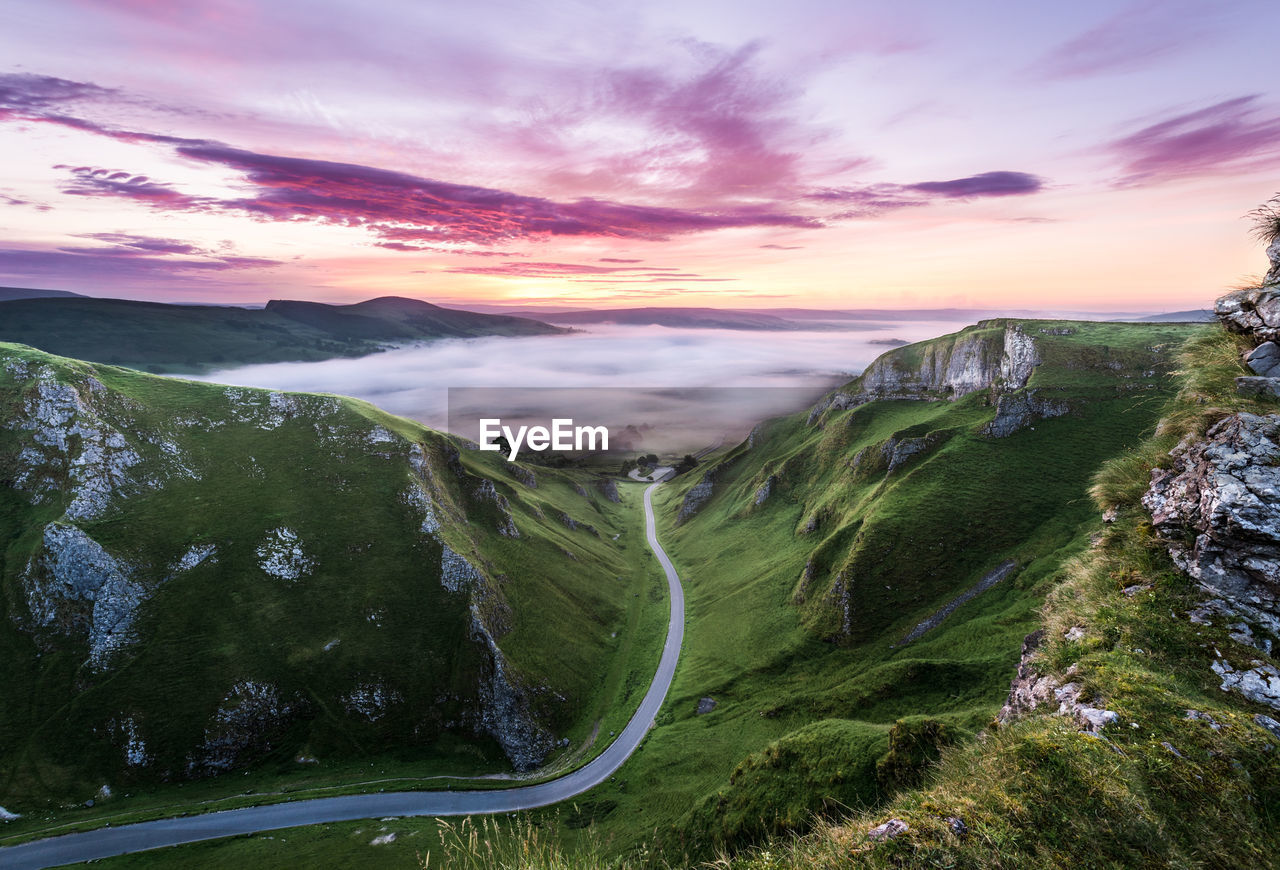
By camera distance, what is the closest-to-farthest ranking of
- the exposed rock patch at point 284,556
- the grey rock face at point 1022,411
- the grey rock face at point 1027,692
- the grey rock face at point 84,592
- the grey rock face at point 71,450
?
the grey rock face at point 1027,692 < the grey rock face at point 84,592 < the grey rock face at point 71,450 < the exposed rock patch at point 284,556 < the grey rock face at point 1022,411

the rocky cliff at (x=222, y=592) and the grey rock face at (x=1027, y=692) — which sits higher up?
the grey rock face at (x=1027, y=692)

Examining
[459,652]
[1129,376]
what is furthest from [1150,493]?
[1129,376]

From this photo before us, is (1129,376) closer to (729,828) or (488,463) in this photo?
(729,828)

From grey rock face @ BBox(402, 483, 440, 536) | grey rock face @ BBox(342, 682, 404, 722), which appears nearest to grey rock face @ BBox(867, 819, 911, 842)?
grey rock face @ BBox(342, 682, 404, 722)

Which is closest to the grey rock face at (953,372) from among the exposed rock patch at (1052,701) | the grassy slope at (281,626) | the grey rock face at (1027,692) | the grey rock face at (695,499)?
the grey rock face at (695,499)

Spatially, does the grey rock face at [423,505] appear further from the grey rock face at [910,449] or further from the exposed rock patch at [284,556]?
the grey rock face at [910,449]

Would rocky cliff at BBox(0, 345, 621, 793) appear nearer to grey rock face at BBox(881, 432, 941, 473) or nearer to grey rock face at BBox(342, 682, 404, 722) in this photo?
grey rock face at BBox(342, 682, 404, 722)

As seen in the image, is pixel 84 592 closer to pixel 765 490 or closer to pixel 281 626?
pixel 281 626
